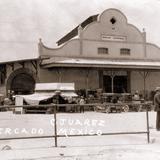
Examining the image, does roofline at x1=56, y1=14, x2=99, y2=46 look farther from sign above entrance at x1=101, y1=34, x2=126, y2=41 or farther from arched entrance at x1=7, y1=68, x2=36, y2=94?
arched entrance at x1=7, y1=68, x2=36, y2=94

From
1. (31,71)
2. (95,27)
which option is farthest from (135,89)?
(31,71)

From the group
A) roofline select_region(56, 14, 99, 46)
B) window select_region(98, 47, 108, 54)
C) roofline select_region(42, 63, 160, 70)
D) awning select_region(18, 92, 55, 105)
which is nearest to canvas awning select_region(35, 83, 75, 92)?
awning select_region(18, 92, 55, 105)

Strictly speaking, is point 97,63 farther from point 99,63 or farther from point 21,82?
point 21,82

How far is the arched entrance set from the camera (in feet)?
110

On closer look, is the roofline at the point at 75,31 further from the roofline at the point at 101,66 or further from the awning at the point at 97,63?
the roofline at the point at 101,66

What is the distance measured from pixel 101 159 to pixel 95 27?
2735cm

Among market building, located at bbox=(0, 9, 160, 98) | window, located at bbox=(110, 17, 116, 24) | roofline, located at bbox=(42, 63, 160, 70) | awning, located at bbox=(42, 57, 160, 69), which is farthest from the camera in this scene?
window, located at bbox=(110, 17, 116, 24)

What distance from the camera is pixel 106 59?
3381 cm

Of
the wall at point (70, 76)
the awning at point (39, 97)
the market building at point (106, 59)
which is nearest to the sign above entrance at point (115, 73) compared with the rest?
the market building at point (106, 59)

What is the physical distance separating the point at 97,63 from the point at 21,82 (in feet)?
20.3

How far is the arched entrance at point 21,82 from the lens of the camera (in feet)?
110

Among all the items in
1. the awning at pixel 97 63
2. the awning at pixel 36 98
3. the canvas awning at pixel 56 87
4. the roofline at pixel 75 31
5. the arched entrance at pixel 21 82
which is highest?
the roofline at pixel 75 31

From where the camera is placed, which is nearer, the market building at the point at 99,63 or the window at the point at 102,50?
the market building at the point at 99,63

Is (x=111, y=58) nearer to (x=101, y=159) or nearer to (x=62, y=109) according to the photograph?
(x=62, y=109)
